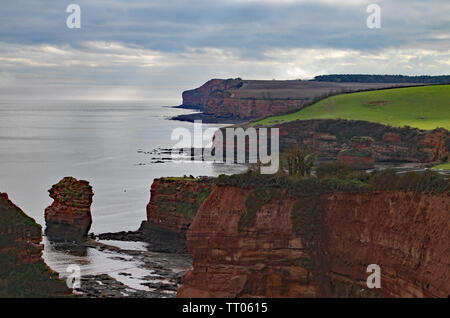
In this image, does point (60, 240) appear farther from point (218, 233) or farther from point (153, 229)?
point (218, 233)

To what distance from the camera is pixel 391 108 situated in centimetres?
14038

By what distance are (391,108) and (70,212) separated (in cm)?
7947

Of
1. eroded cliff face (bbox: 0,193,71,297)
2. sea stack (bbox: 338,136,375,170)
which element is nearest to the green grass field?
sea stack (bbox: 338,136,375,170)

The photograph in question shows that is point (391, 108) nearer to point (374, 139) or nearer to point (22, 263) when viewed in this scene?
point (374, 139)

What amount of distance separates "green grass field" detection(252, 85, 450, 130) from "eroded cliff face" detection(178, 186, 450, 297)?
287 ft

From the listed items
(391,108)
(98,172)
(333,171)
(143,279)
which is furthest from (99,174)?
(333,171)

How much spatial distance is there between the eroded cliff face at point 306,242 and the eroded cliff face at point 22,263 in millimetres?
6661

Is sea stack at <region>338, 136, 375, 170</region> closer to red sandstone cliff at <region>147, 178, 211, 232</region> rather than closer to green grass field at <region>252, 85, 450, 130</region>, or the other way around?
green grass field at <region>252, 85, 450, 130</region>

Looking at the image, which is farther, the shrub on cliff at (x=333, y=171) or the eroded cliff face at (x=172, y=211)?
the eroded cliff face at (x=172, y=211)

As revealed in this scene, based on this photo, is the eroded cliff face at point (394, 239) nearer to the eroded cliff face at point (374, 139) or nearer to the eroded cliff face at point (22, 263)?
the eroded cliff face at point (22, 263)

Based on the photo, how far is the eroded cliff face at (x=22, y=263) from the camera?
120 feet

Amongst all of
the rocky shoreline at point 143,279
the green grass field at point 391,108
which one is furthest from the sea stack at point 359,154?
the rocky shoreline at point 143,279

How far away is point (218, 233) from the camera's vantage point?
130ft
